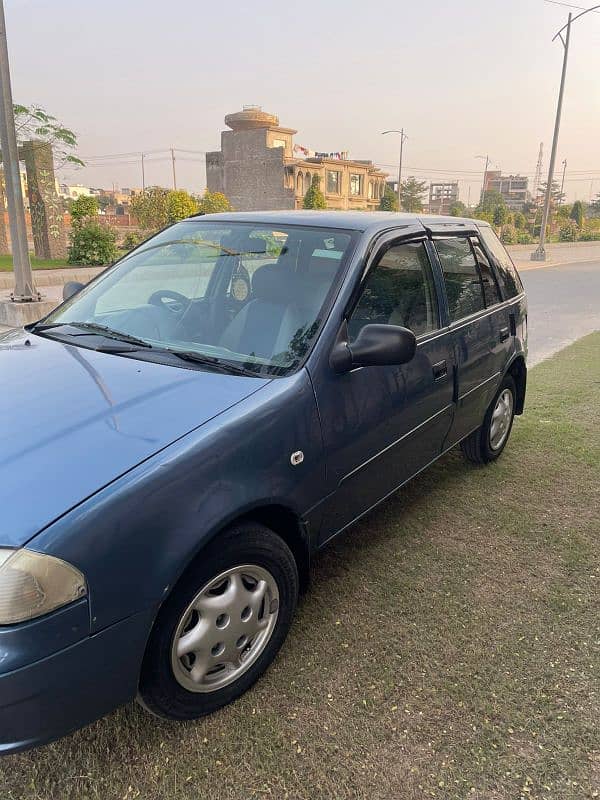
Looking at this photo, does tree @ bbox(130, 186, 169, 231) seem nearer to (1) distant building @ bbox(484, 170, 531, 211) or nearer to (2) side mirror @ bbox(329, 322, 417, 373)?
(2) side mirror @ bbox(329, 322, 417, 373)

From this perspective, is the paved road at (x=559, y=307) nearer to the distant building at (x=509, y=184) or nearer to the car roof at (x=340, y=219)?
the car roof at (x=340, y=219)

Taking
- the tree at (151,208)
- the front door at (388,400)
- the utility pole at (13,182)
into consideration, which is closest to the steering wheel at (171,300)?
the front door at (388,400)

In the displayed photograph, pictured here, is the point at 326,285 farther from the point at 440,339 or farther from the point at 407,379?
the point at 440,339

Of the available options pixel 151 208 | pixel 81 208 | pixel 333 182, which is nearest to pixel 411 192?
pixel 333 182

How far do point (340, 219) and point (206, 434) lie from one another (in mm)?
1514

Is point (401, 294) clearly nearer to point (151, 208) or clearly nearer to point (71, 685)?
point (71, 685)

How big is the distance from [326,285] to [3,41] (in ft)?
25.1

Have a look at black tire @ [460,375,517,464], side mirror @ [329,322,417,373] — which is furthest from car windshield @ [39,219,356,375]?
black tire @ [460,375,517,464]

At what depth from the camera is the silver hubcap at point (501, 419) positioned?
424 cm

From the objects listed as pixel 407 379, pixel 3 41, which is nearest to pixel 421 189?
pixel 3 41

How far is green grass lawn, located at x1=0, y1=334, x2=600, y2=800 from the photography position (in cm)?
194

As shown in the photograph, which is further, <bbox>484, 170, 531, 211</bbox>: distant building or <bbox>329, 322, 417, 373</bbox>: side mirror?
<bbox>484, 170, 531, 211</bbox>: distant building

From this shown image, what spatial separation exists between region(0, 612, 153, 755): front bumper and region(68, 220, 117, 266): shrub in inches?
766

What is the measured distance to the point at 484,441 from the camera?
4.20m
